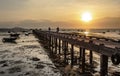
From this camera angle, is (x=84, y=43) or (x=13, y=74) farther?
(x=13, y=74)

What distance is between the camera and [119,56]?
34.2 feet

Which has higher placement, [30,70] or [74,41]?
A: [74,41]

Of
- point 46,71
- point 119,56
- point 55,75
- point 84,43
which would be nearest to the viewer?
point 119,56

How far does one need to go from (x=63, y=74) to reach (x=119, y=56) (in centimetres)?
914

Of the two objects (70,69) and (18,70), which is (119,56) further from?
(18,70)

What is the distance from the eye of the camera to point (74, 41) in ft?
67.1

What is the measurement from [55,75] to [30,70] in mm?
3531

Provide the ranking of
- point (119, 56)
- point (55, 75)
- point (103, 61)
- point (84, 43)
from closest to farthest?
point (119, 56) < point (103, 61) < point (84, 43) < point (55, 75)

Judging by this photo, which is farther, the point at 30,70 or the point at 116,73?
the point at 30,70

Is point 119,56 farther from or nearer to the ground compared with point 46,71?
farther from the ground

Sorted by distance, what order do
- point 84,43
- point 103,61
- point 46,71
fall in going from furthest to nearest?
point 46,71
point 84,43
point 103,61

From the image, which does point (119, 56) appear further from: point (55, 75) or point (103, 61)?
point (55, 75)

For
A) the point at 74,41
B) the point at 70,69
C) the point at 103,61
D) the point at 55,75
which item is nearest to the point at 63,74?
the point at 55,75

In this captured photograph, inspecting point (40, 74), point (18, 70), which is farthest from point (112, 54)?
point (18, 70)
